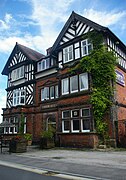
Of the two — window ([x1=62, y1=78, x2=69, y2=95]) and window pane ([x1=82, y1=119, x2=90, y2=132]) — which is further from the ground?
window ([x1=62, y1=78, x2=69, y2=95])


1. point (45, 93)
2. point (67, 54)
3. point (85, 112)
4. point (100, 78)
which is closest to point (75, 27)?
point (67, 54)

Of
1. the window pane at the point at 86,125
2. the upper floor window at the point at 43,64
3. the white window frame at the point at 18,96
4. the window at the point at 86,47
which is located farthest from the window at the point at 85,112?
the white window frame at the point at 18,96

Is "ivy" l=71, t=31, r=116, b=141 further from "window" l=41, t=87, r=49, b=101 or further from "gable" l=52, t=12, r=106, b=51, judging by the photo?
"window" l=41, t=87, r=49, b=101

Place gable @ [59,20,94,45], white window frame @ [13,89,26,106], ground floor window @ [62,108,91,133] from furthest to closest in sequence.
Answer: white window frame @ [13,89,26,106] → gable @ [59,20,94,45] → ground floor window @ [62,108,91,133]

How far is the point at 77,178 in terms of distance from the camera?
21.2 ft

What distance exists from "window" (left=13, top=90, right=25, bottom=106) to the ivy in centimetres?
995

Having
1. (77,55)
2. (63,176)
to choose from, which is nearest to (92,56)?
(77,55)

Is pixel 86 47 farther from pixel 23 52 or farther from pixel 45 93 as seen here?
pixel 23 52

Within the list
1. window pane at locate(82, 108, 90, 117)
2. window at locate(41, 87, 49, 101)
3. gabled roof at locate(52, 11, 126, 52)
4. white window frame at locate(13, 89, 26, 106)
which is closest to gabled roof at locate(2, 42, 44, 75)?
white window frame at locate(13, 89, 26, 106)

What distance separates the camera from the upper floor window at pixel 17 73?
25.8 m

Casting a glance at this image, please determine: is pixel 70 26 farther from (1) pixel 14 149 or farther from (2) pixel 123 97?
(1) pixel 14 149

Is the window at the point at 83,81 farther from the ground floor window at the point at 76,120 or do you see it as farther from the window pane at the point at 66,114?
the window pane at the point at 66,114

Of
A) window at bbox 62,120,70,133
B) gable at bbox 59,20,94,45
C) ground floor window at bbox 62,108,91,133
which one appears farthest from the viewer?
gable at bbox 59,20,94,45

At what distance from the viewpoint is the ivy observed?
615 inches
